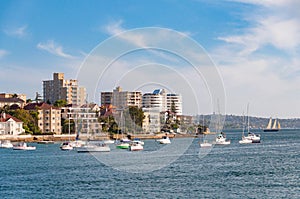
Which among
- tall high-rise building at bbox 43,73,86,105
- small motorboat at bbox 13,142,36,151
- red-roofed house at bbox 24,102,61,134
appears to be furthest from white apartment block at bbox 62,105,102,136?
tall high-rise building at bbox 43,73,86,105

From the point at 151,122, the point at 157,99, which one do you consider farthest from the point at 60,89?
the point at 157,99

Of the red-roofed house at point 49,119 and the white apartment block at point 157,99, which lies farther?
the red-roofed house at point 49,119

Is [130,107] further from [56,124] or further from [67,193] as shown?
[67,193]

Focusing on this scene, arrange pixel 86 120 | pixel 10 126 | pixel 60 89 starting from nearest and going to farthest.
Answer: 1. pixel 86 120
2. pixel 10 126
3. pixel 60 89

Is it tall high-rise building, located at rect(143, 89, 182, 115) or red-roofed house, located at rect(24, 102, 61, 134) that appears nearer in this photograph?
tall high-rise building, located at rect(143, 89, 182, 115)

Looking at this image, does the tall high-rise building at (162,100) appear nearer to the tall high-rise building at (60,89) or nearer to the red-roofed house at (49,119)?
the red-roofed house at (49,119)

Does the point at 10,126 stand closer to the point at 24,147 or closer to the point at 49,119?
the point at 49,119

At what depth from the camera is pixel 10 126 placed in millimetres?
79562

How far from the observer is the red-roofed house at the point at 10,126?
79500 mm

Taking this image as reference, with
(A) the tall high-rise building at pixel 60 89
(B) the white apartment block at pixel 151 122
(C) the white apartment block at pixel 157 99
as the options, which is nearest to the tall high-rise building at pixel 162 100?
(C) the white apartment block at pixel 157 99

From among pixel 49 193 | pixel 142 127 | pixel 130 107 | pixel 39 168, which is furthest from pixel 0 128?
pixel 49 193

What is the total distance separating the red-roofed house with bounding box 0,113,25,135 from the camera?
79500 mm

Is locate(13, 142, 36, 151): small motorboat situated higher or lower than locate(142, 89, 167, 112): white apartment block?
lower

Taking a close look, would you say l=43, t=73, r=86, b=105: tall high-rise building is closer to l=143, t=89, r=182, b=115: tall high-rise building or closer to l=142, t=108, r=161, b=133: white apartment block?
l=142, t=108, r=161, b=133: white apartment block
